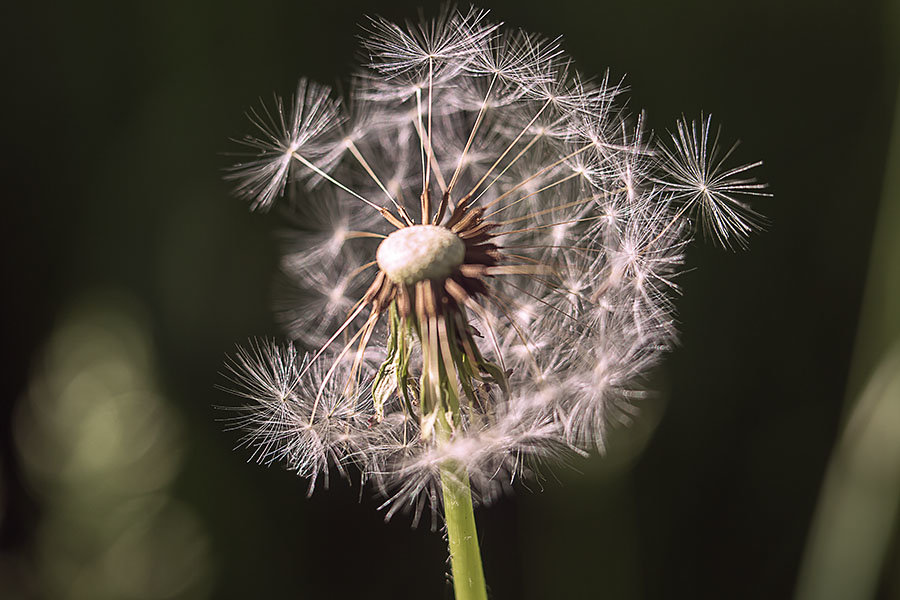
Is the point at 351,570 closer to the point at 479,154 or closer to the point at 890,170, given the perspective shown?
the point at 479,154

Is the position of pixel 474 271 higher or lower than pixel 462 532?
higher

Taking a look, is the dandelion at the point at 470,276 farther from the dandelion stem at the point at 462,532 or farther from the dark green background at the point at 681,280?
the dark green background at the point at 681,280

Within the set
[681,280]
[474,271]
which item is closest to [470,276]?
[474,271]

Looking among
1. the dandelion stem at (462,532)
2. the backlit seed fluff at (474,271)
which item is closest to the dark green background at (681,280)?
the backlit seed fluff at (474,271)

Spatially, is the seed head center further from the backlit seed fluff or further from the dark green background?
the dark green background

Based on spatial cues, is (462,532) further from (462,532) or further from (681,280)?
(681,280)

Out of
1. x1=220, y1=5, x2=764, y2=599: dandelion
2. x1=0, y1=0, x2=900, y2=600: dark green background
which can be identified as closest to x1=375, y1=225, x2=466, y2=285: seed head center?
x1=220, y1=5, x2=764, y2=599: dandelion
